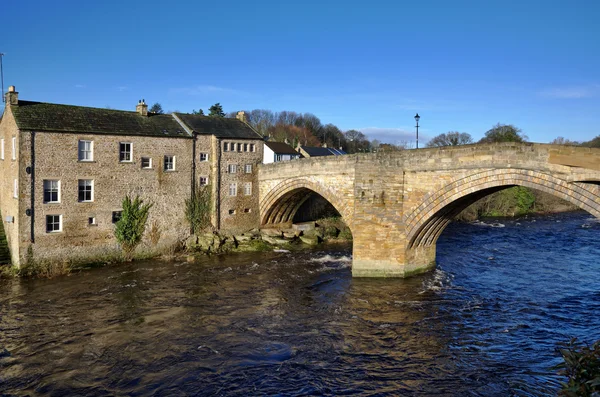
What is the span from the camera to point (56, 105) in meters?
23.9

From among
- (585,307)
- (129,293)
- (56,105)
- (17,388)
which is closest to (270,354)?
(17,388)

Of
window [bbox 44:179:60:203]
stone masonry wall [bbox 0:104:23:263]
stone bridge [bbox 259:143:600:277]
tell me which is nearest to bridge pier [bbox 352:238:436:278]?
stone bridge [bbox 259:143:600:277]

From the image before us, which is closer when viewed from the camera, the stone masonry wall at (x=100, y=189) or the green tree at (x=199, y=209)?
the stone masonry wall at (x=100, y=189)

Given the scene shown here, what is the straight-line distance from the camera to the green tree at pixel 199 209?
2741cm

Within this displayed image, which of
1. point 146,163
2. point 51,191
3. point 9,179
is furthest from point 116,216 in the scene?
point 9,179

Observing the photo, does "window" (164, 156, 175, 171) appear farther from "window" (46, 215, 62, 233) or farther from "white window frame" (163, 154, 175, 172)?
"window" (46, 215, 62, 233)

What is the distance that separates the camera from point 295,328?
1530cm

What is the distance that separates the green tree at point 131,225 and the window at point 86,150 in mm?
2845

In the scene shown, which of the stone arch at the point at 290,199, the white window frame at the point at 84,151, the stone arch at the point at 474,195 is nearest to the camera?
the stone arch at the point at 474,195

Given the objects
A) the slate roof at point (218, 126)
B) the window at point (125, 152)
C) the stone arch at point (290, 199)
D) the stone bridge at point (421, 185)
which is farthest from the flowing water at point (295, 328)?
the slate roof at point (218, 126)

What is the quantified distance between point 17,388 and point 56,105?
16.9 metres

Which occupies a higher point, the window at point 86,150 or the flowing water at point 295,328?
the window at point 86,150

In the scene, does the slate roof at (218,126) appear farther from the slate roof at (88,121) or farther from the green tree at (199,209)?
the green tree at (199,209)

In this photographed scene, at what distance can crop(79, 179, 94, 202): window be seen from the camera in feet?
76.5
